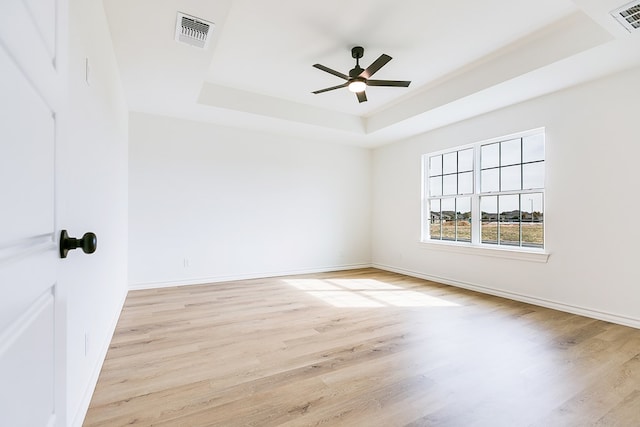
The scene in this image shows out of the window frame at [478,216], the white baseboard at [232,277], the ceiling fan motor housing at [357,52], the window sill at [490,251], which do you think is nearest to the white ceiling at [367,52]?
the ceiling fan motor housing at [357,52]

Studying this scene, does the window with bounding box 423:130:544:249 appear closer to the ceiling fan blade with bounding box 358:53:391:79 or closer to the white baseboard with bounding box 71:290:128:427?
the ceiling fan blade with bounding box 358:53:391:79

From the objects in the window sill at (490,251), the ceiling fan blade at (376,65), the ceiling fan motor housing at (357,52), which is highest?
the ceiling fan motor housing at (357,52)

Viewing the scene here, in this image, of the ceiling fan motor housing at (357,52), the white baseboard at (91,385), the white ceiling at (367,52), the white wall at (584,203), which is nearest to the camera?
the white baseboard at (91,385)

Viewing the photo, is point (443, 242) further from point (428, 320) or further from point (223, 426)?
point (223, 426)

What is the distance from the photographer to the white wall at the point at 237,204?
4.35 metres

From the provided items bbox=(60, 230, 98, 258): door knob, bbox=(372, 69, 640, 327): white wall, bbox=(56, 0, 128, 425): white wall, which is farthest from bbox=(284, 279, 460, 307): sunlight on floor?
bbox=(60, 230, 98, 258): door knob

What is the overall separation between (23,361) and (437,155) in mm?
5340

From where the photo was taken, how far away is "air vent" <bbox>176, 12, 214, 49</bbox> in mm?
2359

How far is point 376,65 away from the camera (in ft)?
9.77

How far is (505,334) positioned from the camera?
2805 mm

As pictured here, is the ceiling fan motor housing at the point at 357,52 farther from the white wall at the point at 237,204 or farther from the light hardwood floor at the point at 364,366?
the light hardwood floor at the point at 364,366

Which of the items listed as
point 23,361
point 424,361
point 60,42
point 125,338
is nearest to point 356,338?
point 424,361

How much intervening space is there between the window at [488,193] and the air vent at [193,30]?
3757 millimetres

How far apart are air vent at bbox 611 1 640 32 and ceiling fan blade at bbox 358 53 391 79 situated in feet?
5.35
